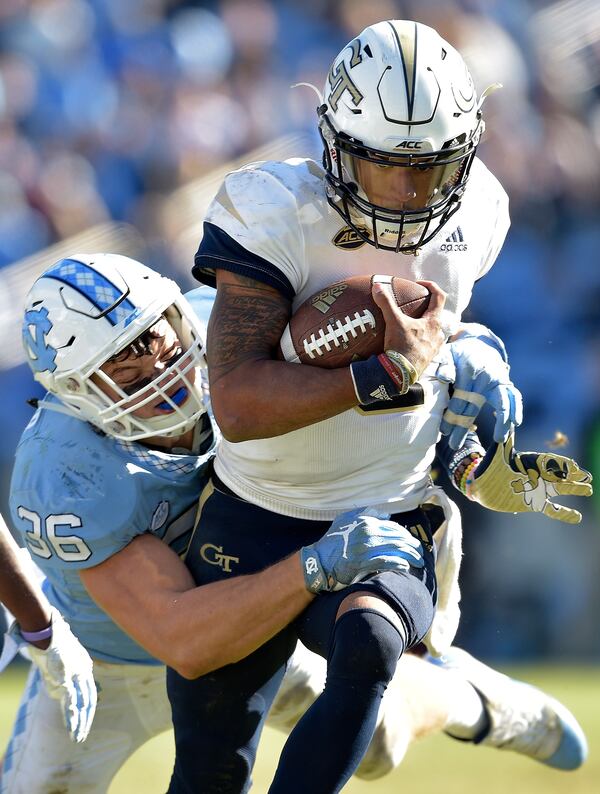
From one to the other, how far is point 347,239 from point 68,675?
1.12m

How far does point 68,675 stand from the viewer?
9.18ft

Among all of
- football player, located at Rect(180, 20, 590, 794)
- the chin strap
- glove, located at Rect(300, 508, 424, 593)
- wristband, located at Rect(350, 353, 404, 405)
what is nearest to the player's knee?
football player, located at Rect(180, 20, 590, 794)

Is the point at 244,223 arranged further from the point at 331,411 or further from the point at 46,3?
the point at 46,3

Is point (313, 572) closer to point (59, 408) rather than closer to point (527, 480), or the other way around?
point (527, 480)

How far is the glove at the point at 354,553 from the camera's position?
2477 millimetres

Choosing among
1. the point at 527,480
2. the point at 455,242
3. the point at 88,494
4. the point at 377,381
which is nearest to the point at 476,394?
the point at 527,480

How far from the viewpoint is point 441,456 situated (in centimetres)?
308

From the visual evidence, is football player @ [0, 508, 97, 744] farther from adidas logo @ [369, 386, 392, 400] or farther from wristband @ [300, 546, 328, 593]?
adidas logo @ [369, 386, 392, 400]

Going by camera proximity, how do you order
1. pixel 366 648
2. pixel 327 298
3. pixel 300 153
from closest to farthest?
pixel 366 648 → pixel 327 298 → pixel 300 153

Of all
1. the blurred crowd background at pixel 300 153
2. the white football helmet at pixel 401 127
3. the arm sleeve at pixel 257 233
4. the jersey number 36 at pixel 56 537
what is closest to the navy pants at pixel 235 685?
the jersey number 36 at pixel 56 537

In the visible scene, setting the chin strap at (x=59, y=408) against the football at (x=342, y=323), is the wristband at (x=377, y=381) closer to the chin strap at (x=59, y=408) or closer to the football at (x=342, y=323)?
the football at (x=342, y=323)

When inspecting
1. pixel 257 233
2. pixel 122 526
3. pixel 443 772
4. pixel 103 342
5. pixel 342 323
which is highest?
pixel 257 233

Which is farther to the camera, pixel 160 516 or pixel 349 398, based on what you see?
pixel 160 516

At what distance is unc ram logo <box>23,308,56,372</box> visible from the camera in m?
3.01
